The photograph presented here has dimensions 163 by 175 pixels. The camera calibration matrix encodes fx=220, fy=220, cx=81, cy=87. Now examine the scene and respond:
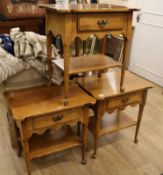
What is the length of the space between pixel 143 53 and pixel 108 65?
6.47 ft

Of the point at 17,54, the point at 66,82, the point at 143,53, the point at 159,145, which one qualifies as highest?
the point at 17,54

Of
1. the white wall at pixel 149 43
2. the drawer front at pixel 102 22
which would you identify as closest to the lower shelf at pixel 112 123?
the drawer front at pixel 102 22

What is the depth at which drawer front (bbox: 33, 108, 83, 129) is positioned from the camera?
1473 millimetres

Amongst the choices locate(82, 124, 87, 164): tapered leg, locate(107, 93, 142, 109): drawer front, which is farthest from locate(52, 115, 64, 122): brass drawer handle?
locate(107, 93, 142, 109): drawer front

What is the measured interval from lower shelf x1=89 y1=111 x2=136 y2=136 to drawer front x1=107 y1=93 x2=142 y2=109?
232 mm

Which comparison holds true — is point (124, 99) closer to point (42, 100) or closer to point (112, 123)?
point (112, 123)

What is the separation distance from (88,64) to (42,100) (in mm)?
466

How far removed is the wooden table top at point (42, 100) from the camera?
1.44 meters

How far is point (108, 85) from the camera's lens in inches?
72.5

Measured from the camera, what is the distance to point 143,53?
3.51m

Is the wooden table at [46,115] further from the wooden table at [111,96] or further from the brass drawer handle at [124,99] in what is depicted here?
the brass drawer handle at [124,99]

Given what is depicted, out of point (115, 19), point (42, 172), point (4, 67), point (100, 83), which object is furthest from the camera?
point (100, 83)

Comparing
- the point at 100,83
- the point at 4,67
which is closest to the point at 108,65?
the point at 100,83

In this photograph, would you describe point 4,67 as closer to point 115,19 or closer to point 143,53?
point 115,19
